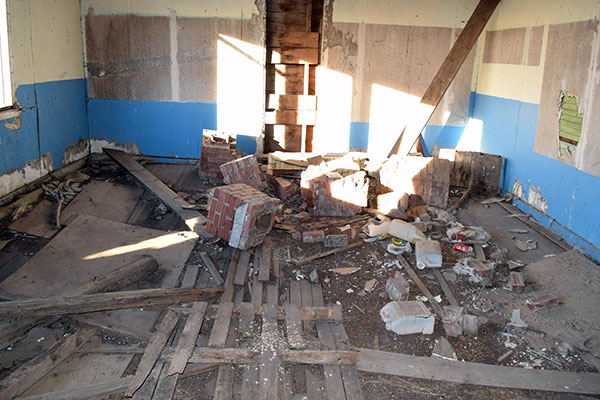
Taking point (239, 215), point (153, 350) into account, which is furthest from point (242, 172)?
point (153, 350)

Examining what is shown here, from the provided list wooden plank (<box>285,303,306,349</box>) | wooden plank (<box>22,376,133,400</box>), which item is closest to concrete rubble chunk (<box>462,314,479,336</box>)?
wooden plank (<box>285,303,306,349</box>)

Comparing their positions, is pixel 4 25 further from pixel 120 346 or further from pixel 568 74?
pixel 568 74

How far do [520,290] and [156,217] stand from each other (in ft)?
16.1

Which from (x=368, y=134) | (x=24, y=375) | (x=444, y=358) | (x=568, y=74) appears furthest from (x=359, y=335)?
(x=368, y=134)

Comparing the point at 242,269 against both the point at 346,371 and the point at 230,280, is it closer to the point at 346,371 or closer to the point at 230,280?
the point at 230,280

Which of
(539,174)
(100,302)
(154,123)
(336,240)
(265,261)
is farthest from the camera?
(154,123)

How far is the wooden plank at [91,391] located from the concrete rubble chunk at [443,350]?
99.8 inches

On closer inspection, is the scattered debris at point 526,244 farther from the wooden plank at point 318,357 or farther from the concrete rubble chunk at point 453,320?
the wooden plank at point 318,357

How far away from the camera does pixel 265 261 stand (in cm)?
575

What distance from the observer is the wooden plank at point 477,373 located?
3.93 metres

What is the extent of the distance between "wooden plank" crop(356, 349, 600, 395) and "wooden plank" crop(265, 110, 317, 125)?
6.26 meters

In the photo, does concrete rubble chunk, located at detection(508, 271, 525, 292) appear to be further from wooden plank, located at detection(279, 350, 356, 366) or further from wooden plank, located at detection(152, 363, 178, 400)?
wooden plank, located at detection(152, 363, 178, 400)

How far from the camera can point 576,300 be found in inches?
201

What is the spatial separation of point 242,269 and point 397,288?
1715mm
